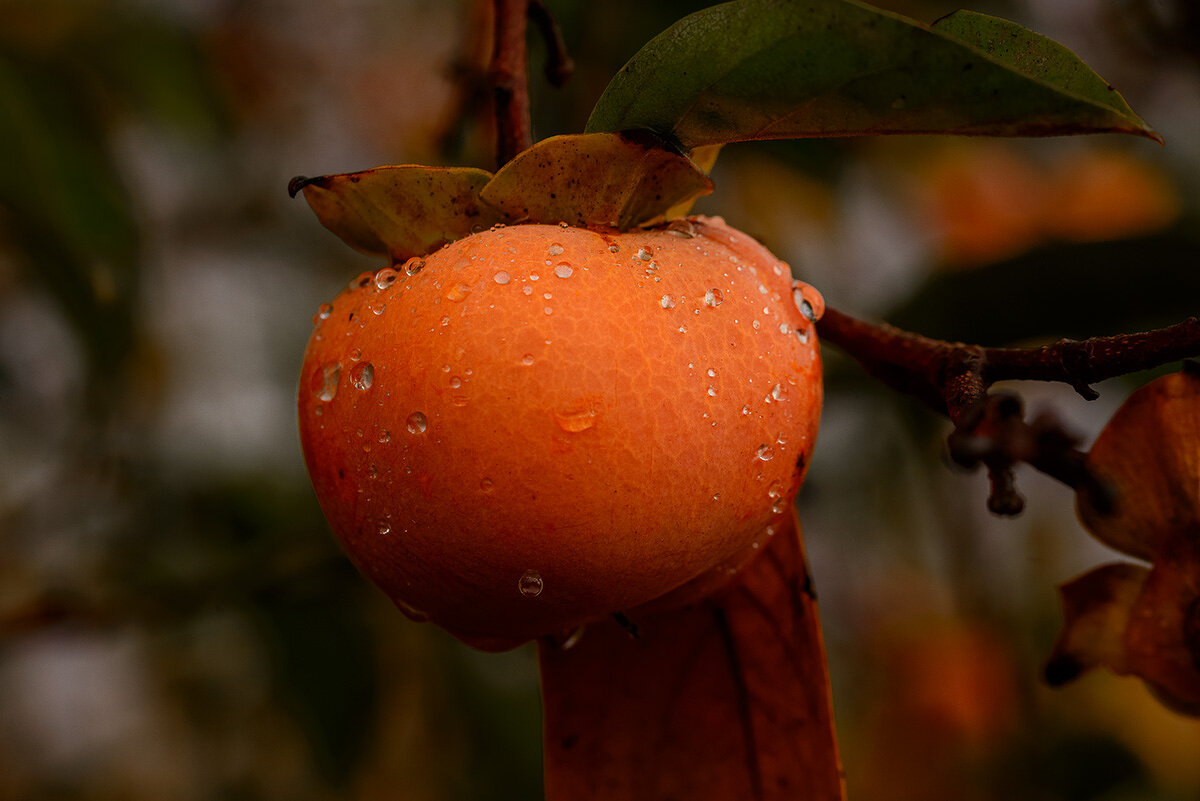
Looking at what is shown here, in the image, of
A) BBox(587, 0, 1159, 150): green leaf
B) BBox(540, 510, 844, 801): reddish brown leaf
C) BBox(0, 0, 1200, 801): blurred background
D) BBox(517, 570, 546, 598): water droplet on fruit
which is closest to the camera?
BBox(587, 0, 1159, 150): green leaf

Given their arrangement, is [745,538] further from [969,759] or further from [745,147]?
[969,759]

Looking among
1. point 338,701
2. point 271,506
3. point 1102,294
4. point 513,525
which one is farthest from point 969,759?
point 513,525

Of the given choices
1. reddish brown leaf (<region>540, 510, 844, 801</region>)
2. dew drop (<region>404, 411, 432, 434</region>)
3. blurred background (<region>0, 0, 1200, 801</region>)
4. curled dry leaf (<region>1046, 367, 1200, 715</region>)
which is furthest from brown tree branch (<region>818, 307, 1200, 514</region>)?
blurred background (<region>0, 0, 1200, 801</region>)

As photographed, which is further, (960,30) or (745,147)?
(745,147)

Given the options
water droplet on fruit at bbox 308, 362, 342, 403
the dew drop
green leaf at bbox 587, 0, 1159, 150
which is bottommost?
water droplet on fruit at bbox 308, 362, 342, 403

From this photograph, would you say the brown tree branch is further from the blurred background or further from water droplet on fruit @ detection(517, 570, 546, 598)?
the blurred background

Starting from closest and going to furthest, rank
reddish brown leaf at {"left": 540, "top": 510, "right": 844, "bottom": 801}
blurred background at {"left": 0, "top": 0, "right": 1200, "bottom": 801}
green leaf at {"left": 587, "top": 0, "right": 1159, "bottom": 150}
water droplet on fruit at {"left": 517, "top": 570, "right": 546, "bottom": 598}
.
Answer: green leaf at {"left": 587, "top": 0, "right": 1159, "bottom": 150}, water droplet on fruit at {"left": 517, "top": 570, "right": 546, "bottom": 598}, reddish brown leaf at {"left": 540, "top": 510, "right": 844, "bottom": 801}, blurred background at {"left": 0, "top": 0, "right": 1200, "bottom": 801}

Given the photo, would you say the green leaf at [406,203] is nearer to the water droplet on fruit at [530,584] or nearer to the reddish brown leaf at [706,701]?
the water droplet on fruit at [530,584]
